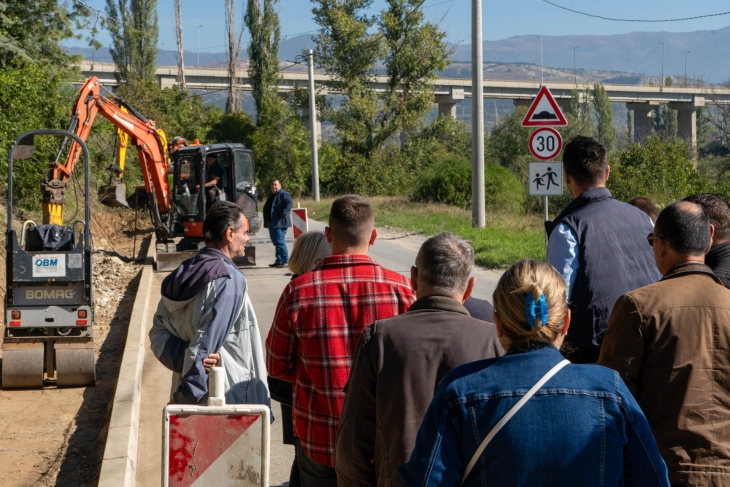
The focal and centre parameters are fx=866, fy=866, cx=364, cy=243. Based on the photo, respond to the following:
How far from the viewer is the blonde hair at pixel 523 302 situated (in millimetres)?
2377

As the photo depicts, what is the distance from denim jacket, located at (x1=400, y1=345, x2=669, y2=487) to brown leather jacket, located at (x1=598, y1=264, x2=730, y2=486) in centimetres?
96

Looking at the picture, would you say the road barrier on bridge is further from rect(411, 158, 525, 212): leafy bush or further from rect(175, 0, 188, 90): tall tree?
rect(175, 0, 188, 90): tall tree

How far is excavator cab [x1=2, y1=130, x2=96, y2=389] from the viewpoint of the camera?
9.49 metres

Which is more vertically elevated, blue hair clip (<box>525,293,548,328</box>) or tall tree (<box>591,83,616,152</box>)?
tall tree (<box>591,83,616,152</box>)

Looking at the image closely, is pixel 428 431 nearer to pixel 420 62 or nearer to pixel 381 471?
pixel 381 471

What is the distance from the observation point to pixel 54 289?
31.5 feet

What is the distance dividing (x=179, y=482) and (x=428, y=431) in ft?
6.68

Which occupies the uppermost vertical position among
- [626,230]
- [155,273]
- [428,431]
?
[626,230]

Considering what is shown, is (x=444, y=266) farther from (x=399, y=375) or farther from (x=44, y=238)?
(x=44, y=238)

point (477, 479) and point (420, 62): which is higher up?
point (420, 62)

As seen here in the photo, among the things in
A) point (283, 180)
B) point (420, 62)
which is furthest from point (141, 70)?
point (420, 62)

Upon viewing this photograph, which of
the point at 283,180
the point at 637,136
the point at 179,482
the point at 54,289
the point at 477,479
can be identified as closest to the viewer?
the point at 477,479

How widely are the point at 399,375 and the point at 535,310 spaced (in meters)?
0.77

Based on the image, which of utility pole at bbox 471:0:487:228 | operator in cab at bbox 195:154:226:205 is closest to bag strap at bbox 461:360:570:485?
operator in cab at bbox 195:154:226:205
